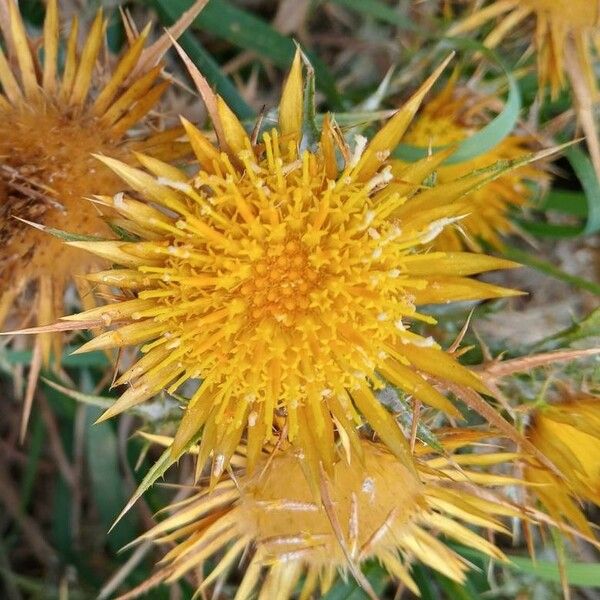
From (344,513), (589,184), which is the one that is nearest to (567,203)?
(589,184)

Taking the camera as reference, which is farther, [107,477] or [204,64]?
[107,477]

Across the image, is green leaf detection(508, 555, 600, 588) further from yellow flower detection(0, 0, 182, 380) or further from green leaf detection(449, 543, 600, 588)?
yellow flower detection(0, 0, 182, 380)

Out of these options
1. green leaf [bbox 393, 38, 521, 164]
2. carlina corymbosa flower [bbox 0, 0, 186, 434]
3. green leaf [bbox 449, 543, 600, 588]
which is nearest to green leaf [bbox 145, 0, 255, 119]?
carlina corymbosa flower [bbox 0, 0, 186, 434]

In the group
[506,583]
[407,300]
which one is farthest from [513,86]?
[506,583]

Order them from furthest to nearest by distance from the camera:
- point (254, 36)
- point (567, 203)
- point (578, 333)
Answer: point (567, 203) < point (254, 36) < point (578, 333)

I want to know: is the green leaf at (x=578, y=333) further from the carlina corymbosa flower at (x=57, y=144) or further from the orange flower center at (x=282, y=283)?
the carlina corymbosa flower at (x=57, y=144)

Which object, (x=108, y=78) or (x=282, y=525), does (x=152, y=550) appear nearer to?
(x=282, y=525)

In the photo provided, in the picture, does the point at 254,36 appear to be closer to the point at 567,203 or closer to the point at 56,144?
the point at 56,144
